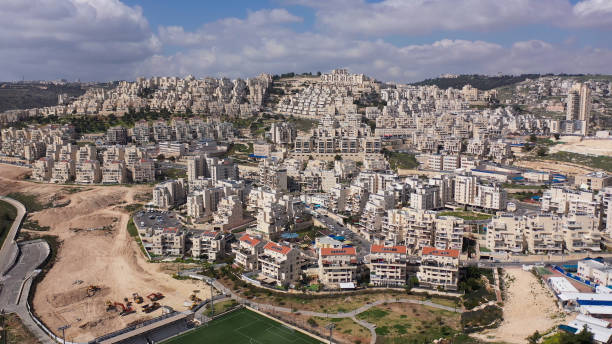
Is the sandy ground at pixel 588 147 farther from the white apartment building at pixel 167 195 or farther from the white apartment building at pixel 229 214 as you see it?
the white apartment building at pixel 167 195

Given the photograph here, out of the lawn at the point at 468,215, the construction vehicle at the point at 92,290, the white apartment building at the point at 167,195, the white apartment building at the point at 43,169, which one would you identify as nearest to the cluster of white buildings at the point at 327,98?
the white apartment building at the point at 167,195

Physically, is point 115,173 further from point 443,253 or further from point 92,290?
point 443,253

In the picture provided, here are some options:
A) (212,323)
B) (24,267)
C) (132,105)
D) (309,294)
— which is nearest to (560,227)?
(309,294)

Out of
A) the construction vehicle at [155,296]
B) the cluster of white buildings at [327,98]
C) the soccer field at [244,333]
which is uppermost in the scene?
the cluster of white buildings at [327,98]

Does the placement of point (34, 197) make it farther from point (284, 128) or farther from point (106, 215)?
point (284, 128)

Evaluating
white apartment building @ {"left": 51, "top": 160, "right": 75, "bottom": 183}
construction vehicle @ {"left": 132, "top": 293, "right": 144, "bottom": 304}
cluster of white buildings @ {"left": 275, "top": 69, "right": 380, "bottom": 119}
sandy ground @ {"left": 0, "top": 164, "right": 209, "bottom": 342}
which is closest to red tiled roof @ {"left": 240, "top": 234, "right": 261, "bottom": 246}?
sandy ground @ {"left": 0, "top": 164, "right": 209, "bottom": 342}

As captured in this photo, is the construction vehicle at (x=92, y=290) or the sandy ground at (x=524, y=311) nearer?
the sandy ground at (x=524, y=311)

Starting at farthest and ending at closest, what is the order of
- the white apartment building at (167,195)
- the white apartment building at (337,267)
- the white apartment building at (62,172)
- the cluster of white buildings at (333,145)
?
1. the cluster of white buildings at (333,145)
2. the white apartment building at (62,172)
3. the white apartment building at (167,195)
4. the white apartment building at (337,267)
